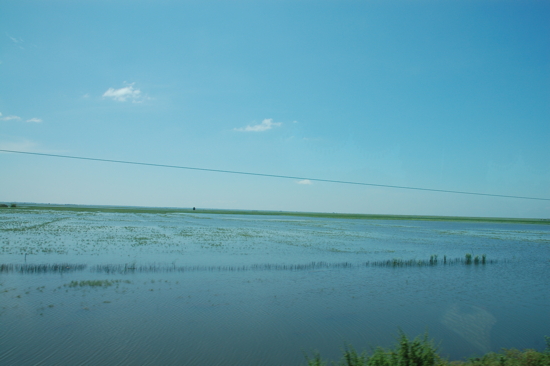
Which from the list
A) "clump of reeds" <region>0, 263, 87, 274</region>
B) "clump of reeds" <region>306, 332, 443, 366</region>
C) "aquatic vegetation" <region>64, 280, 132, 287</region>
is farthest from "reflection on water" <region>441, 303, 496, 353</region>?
"clump of reeds" <region>0, 263, 87, 274</region>

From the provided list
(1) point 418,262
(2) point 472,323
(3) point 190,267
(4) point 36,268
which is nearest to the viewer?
(2) point 472,323

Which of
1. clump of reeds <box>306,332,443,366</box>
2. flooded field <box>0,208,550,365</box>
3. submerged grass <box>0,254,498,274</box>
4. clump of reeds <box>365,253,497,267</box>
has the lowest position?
flooded field <box>0,208,550,365</box>

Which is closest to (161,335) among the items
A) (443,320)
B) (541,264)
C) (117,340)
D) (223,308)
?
(117,340)

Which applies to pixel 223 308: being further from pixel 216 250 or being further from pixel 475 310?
pixel 216 250

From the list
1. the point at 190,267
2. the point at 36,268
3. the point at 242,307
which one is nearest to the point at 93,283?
the point at 36,268

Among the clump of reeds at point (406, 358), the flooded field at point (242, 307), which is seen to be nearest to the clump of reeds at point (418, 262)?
the flooded field at point (242, 307)

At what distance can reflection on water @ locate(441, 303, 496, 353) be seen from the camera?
1004cm

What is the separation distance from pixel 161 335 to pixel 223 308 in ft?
9.37

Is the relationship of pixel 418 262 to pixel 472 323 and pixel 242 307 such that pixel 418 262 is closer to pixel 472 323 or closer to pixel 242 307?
pixel 472 323

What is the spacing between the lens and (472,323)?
11602 millimetres

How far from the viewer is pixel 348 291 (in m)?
15.1

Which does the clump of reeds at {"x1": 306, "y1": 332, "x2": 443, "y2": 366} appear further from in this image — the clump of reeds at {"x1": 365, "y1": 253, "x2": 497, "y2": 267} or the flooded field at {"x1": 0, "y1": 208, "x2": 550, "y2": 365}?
the clump of reeds at {"x1": 365, "y1": 253, "x2": 497, "y2": 267}

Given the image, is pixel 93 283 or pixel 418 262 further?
pixel 418 262

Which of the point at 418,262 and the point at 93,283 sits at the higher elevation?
the point at 418,262
